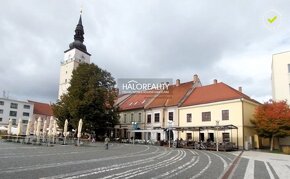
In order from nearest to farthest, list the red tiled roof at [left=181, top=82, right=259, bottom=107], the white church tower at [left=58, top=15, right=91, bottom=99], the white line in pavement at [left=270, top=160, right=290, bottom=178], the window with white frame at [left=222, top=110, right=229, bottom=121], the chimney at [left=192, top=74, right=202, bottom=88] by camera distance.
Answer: the white line in pavement at [left=270, top=160, right=290, bottom=178], the window with white frame at [left=222, top=110, right=229, bottom=121], the red tiled roof at [left=181, top=82, right=259, bottom=107], the chimney at [left=192, top=74, right=202, bottom=88], the white church tower at [left=58, top=15, right=91, bottom=99]

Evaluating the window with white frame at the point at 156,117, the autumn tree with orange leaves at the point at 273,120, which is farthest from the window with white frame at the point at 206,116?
the window with white frame at the point at 156,117

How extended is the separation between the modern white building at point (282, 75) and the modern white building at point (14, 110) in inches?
2912

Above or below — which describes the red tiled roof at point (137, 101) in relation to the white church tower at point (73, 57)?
below

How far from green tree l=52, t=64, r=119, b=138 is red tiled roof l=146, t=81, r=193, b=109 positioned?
7.75m

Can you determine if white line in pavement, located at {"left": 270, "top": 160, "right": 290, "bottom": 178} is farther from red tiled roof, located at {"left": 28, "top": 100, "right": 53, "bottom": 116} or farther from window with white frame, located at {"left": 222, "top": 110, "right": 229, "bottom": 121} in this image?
red tiled roof, located at {"left": 28, "top": 100, "right": 53, "bottom": 116}

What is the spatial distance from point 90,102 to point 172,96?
15412mm

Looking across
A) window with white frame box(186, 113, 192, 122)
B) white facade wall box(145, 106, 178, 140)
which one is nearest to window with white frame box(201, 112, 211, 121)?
window with white frame box(186, 113, 192, 122)

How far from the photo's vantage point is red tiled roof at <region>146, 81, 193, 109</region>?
4682 centimetres

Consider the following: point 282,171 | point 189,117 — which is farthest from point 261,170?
point 189,117

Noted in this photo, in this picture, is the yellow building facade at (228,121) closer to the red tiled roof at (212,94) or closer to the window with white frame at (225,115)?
the window with white frame at (225,115)

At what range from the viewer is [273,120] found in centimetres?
3144

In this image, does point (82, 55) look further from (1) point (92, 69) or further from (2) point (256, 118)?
(2) point (256, 118)

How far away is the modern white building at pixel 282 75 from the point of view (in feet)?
125

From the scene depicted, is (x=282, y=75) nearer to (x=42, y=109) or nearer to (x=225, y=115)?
(x=225, y=115)
